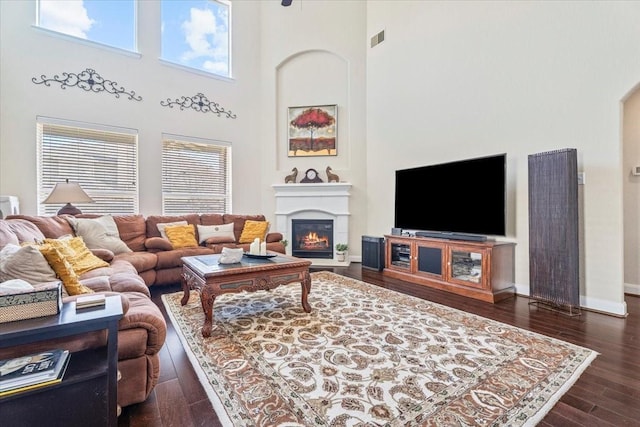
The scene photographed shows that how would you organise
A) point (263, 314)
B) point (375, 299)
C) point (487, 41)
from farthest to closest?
point (487, 41) → point (375, 299) → point (263, 314)

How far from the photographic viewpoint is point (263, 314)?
287 cm

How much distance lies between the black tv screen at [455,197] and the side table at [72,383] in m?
3.72

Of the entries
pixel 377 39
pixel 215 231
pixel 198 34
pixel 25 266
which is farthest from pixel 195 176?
pixel 377 39

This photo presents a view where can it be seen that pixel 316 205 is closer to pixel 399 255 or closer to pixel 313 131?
pixel 313 131

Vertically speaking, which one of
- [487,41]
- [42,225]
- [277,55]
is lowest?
[42,225]

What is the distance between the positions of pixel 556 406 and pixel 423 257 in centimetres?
259

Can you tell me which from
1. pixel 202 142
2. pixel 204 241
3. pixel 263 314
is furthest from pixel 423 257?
pixel 202 142

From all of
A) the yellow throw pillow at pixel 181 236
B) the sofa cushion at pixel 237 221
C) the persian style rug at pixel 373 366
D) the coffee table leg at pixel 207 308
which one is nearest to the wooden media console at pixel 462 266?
the persian style rug at pixel 373 366

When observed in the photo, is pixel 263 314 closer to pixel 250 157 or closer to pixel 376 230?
pixel 376 230

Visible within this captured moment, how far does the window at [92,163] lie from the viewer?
4145 mm

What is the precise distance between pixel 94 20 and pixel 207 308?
15.9 feet

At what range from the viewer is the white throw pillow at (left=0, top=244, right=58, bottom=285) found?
5.32 ft

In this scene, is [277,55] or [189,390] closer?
[189,390]

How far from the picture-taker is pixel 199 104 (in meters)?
5.38
